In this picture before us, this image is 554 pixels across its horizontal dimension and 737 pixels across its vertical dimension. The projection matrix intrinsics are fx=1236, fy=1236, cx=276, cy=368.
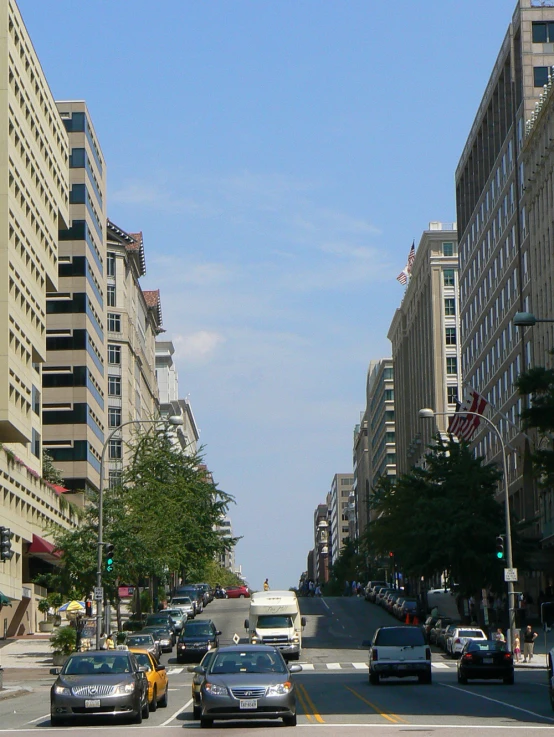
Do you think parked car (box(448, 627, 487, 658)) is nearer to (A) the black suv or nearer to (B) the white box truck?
(B) the white box truck

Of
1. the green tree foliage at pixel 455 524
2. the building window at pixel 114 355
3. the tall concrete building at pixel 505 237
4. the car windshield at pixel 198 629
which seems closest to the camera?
the car windshield at pixel 198 629

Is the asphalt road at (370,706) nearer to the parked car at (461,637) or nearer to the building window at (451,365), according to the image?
the parked car at (461,637)

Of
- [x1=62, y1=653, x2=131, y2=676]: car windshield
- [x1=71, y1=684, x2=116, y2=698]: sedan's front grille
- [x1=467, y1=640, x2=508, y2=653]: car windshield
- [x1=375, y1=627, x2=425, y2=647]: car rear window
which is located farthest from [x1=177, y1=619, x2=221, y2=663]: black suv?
[x1=71, y1=684, x2=116, y2=698]: sedan's front grille

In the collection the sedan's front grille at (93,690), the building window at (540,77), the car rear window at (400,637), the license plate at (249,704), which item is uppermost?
the building window at (540,77)

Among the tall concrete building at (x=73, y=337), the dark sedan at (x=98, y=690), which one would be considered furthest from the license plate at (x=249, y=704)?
the tall concrete building at (x=73, y=337)

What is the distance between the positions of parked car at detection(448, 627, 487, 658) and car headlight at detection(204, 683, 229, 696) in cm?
3206

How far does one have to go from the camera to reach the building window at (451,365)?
132m

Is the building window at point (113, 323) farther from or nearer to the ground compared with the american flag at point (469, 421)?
farther from the ground

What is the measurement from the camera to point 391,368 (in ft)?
616

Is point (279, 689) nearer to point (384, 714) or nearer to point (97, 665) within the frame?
point (384, 714)

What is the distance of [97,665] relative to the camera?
2466cm

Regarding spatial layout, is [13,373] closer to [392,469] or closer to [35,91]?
[35,91]

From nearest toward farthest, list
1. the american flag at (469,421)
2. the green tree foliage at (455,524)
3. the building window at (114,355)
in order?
the green tree foliage at (455,524)
the american flag at (469,421)
the building window at (114,355)

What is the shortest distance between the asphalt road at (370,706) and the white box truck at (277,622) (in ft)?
3.78
